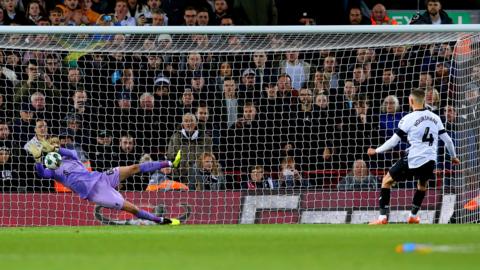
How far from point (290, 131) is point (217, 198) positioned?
176 cm

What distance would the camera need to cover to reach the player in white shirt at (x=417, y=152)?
1554 cm

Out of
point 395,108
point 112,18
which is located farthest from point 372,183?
point 112,18

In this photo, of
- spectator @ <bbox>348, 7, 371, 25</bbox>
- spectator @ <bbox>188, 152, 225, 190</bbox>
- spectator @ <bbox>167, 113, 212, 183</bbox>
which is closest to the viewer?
spectator @ <bbox>188, 152, 225, 190</bbox>

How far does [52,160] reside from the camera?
16.0 metres

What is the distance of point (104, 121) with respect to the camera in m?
17.3

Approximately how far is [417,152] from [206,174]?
321cm

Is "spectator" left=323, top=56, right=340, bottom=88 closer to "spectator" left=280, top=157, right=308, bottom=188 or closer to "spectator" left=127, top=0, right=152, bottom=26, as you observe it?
"spectator" left=280, top=157, right=308, bottom=188

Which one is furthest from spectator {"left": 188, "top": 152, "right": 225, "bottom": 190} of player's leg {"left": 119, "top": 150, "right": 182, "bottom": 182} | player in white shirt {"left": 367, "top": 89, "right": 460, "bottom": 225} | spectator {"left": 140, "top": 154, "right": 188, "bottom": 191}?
player in white shirt {"left": 367, "top": 89, "right": 460, "bottom": 225}

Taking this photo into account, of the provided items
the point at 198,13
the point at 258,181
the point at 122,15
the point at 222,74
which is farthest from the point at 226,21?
the point at 258,181

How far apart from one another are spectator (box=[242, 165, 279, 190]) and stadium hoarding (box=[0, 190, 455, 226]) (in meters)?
0.29

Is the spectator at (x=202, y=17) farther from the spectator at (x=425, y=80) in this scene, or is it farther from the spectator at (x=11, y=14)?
the spectator at (x=425, y=80)

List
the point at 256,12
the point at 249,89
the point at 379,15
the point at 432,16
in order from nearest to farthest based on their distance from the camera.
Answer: the point at 249,89
the point at 432,16
the point at 379,15
the point at 256,12

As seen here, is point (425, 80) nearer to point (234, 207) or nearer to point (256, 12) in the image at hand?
point (256, 12)

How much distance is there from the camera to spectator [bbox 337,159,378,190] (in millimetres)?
16641
